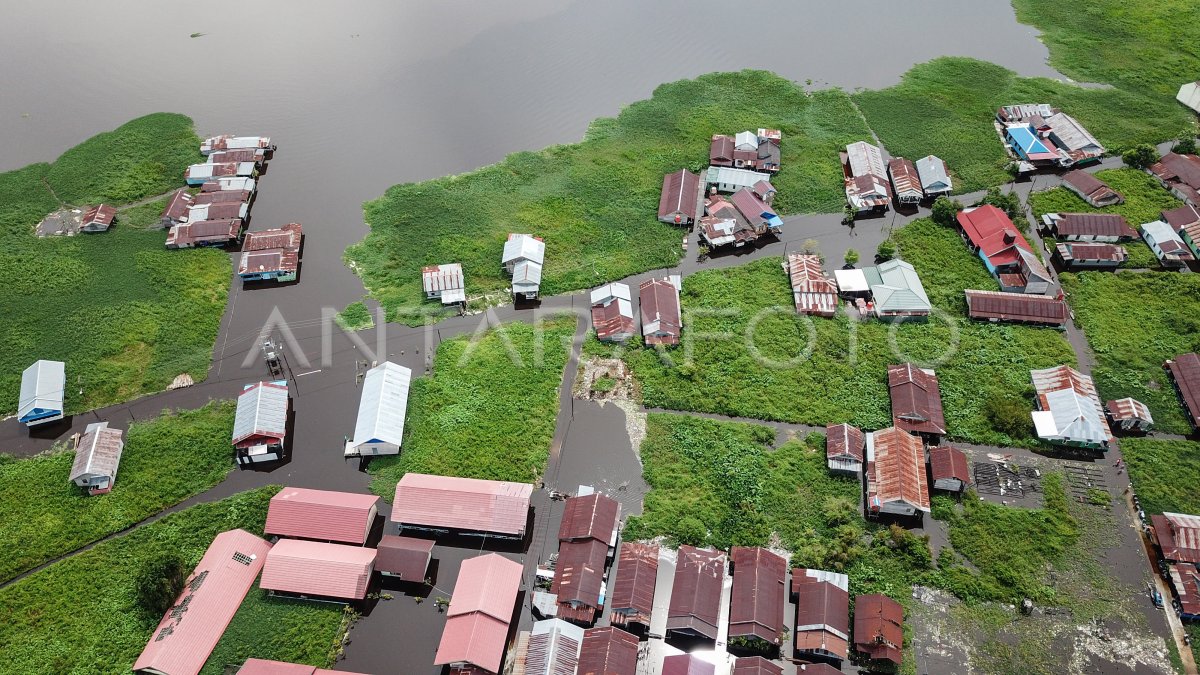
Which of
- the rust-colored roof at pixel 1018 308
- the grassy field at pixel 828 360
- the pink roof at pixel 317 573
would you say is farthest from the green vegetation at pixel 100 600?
the rust-colored roof at pixel 1018 308

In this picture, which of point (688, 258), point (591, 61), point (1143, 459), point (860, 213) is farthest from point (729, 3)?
point (1143, 459)

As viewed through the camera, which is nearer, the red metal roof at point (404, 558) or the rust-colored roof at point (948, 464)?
the red metal roof at point (404, 558)

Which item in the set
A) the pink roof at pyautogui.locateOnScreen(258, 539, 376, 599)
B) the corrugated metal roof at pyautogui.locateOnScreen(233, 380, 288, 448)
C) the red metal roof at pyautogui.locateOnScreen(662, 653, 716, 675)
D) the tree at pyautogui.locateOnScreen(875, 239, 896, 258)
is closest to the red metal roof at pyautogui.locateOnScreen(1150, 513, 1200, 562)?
the red metal roof at pyautogui.locateOnScreen(662, 653, 716, 675)

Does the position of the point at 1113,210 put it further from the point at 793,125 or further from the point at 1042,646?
the point at 1042,646

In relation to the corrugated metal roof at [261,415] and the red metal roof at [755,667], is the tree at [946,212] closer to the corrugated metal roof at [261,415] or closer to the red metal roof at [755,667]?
the red metal roof at [755,667]

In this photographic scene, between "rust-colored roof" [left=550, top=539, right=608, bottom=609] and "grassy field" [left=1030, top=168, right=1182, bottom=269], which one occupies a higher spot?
"grassy field" [left=1030, top=168, right=1182, bottom=269]

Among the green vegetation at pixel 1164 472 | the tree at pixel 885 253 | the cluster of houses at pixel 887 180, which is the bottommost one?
the green vegetation at pixel 1164 472

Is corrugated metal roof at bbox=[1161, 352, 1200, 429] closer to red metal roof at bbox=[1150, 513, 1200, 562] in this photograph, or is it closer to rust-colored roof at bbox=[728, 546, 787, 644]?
red metal roof at bbox=[1150, 513, 1200, 562]

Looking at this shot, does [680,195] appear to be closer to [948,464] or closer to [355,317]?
[355,317]
